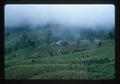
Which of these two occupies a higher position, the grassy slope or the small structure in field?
the small structure in field

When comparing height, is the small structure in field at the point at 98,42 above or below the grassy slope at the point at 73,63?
above

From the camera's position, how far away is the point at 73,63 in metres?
3.01

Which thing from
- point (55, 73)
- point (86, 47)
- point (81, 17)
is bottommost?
point (55, 73)

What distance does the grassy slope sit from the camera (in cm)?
301

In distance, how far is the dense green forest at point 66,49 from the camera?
3.01 m

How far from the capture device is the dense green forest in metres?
3.01

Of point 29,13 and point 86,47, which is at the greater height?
point 29,13

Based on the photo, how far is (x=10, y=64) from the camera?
3031mm

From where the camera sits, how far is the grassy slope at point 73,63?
3.01 metres

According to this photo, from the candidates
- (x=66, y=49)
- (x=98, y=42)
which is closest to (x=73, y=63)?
(x=66, y=49)

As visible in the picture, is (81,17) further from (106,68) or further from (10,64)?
(10,64)
